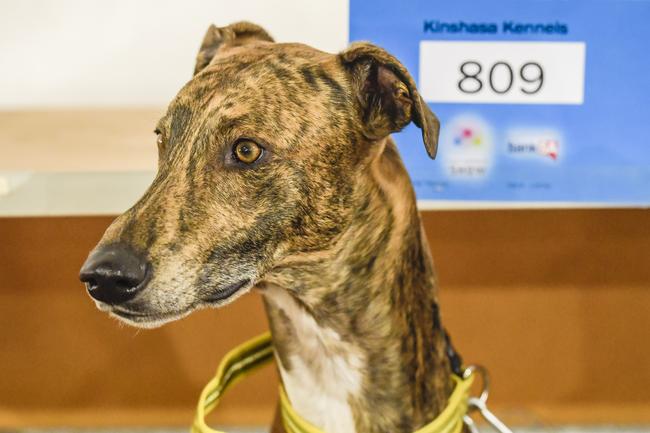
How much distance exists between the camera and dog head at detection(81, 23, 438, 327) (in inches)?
26.1

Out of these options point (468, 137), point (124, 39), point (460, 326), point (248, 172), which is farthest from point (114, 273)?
point (460, 326)

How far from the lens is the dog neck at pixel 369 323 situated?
0.81 m

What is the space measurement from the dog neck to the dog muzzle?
16mm

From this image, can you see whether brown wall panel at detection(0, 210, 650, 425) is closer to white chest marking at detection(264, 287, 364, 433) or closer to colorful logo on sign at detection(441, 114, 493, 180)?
colorful logo on sign at detection(441, 114, 493, 180)

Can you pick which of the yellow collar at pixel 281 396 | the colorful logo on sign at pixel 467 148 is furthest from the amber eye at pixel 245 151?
the colorful logo on sign at pixel 467 148

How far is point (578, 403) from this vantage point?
1.47 meters

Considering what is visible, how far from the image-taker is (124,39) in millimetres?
1034

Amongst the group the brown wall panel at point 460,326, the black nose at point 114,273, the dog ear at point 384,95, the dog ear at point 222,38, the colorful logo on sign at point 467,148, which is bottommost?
the brown wall panel at point 460,326

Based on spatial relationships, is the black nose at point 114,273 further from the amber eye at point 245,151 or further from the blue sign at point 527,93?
the blue sign at point 527,93

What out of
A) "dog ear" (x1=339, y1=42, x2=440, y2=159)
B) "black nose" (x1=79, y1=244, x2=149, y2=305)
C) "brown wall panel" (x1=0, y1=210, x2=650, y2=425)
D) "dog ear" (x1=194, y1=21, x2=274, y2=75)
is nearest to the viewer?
"black nose" (x1=79, y1=244, x2=149, y2=305)

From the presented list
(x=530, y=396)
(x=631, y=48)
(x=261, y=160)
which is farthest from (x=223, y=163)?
(x=530, y=396)

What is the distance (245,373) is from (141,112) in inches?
15.4

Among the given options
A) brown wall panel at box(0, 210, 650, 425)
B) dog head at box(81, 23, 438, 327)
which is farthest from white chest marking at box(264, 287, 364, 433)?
brown wall panel at box(0, 210, 650, 425)

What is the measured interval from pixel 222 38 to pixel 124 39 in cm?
22
